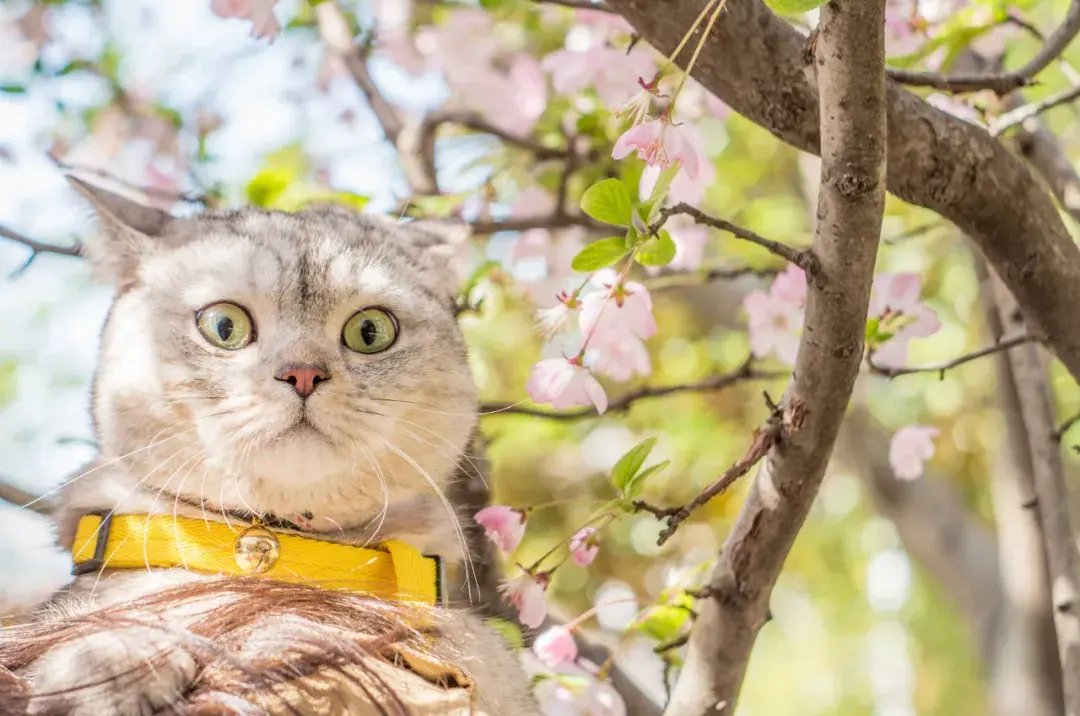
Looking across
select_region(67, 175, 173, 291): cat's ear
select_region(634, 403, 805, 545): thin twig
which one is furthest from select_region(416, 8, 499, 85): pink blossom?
select_region(634, 403, 805, 545): thin twig

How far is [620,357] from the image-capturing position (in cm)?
175

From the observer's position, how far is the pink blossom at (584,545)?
57.0 inches

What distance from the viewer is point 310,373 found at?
4.16 feet

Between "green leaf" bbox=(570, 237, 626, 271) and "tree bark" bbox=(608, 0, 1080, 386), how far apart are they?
0.23 m

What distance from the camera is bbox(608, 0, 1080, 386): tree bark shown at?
1.16m

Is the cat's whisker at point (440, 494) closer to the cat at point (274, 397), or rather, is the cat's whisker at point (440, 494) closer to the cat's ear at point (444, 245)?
the cat at point (274, 397)

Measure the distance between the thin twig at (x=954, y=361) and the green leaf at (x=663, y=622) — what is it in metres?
0.56

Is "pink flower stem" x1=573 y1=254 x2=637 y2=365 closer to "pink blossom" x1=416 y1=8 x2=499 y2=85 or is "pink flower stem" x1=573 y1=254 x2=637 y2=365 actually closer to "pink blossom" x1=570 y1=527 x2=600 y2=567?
"pink blossom" x1=570 y1=527 x2=600 y2=567

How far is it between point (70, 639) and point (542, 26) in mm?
2409

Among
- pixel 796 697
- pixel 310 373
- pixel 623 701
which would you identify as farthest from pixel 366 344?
pixel 796 697

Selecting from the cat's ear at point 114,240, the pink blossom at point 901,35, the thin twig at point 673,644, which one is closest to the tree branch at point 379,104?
the cat's ear at point 114,240

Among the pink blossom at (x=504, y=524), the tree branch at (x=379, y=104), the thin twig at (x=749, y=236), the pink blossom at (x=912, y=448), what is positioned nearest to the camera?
the thin twig at (x=749, y=236)

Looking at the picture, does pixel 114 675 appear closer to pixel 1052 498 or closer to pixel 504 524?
pixel 504 524

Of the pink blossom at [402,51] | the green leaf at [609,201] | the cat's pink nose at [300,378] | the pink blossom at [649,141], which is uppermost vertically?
the pink blossom at [402,51]
